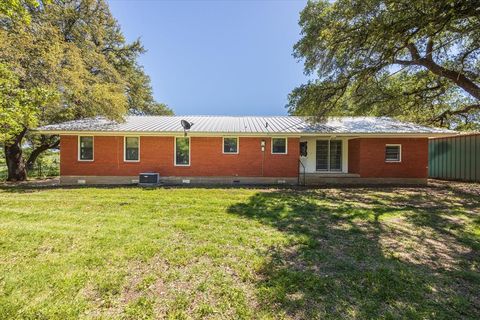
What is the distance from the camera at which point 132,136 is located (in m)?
13.1

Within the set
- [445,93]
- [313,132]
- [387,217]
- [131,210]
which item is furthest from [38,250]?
[445,93]

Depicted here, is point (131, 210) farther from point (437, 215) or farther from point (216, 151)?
point (437, 215)

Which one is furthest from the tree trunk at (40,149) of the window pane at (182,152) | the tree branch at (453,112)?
the tree branch at (453,112)

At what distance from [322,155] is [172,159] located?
847 centimetres

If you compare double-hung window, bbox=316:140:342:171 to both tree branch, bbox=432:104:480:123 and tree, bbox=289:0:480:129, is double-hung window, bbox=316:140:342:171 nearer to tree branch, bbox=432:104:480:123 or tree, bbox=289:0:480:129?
tree, bbox=289:0:480:129

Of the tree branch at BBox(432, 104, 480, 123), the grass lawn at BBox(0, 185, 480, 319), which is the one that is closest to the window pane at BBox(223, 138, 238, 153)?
the grass lawn at BBox(0, 185, 480, 319)

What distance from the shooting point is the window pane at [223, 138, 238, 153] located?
13290 millimetres

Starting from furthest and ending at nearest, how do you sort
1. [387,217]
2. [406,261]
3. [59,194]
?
[59,194], [387,217], [406,261]

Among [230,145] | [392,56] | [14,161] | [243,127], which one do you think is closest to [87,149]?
[14,161]

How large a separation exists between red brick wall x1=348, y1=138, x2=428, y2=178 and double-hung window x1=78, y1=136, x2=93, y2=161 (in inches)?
556

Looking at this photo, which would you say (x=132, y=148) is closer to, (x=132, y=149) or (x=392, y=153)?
(x=132, y=149)

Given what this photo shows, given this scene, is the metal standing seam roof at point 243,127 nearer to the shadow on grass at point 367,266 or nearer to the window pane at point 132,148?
the window pane at point 132,148

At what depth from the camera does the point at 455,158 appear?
14.9m

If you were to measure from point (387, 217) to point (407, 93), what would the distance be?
11.9 metres
